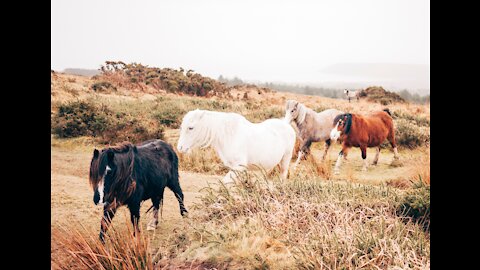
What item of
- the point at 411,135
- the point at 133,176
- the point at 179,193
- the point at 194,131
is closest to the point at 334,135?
the point at 411,135

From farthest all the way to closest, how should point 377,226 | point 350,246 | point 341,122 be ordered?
point 341,122 < point 377,226 < point 350,246

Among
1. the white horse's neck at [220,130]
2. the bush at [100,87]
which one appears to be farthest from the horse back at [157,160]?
the bush at [100,87]

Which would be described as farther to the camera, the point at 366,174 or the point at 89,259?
the point at 366,174

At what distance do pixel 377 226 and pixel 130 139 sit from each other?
2257mm

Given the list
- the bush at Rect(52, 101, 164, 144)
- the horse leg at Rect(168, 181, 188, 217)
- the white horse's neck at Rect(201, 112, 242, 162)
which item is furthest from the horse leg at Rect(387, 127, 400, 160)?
the bush at Rect(52, 101, 164, 144)

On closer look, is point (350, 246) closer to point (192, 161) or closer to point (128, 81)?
point (192, 161)

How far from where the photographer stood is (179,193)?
4590 millimetres

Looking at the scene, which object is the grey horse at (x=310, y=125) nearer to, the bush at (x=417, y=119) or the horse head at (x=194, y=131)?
the bush at (x=417, y=119)

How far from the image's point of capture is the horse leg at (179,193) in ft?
15.0

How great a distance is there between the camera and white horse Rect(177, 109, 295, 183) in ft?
14.9

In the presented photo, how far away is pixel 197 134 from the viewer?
14.9 ft

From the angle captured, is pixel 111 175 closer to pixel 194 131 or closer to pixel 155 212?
pixel 155 212

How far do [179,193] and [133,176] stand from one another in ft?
1.68
